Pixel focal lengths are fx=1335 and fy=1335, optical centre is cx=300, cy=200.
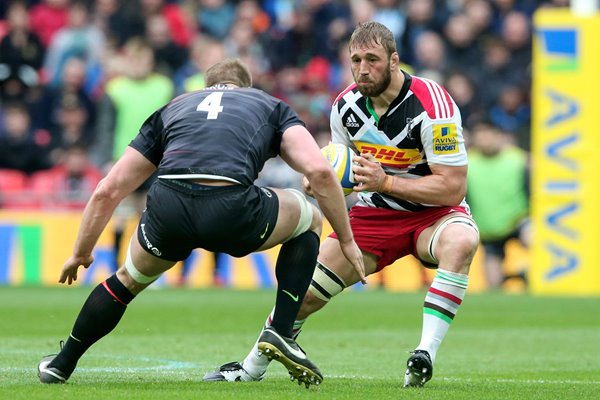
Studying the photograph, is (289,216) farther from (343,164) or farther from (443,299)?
(443,299)

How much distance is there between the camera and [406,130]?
8242 millimetres

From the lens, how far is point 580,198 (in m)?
17.5

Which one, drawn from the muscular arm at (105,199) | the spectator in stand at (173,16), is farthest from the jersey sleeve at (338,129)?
the spectator in stand at (173,16)

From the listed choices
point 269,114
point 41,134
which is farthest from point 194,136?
point 41,134

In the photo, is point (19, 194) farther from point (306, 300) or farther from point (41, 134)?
point (306, 300)

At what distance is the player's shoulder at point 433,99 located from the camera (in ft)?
26.6

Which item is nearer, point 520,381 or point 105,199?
point 105,199

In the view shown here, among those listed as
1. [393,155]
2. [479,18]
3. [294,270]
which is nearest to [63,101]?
[479,18]

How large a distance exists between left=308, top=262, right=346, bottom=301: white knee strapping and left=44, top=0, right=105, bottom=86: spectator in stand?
44.7 ft

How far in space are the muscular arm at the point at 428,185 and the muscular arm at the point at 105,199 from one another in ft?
4.88

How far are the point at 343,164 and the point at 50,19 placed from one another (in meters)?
15.1

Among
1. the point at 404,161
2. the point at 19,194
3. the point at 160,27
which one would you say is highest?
the point at 404,161

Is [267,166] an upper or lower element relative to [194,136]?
lower

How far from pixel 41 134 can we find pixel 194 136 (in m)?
13.2
